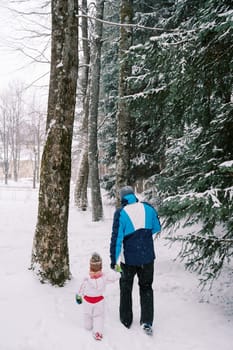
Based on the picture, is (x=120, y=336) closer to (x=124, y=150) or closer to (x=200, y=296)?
(x=200, y=296)

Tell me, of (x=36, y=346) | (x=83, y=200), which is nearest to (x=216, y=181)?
(x=36, y=346)

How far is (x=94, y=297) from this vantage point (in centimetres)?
385

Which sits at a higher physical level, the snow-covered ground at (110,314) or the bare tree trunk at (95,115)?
the bare tree trunk at (95,115)

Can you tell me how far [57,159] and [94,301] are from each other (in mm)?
2478

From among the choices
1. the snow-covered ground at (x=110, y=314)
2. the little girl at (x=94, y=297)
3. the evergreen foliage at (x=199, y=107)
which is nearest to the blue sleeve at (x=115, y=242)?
the little girl at (x=94, y=297)

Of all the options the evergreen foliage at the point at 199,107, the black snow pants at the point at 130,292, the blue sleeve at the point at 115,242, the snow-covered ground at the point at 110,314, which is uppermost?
the evergreen foliage at the point at 199,107

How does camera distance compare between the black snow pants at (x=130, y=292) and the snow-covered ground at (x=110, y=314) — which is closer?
the snow-covered ground at (x=110, y=314)

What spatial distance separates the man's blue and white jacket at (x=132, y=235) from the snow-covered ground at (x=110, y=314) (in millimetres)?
977

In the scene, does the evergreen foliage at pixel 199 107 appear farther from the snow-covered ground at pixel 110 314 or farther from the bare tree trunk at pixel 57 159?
the bare tree trunk at pixel 57 159

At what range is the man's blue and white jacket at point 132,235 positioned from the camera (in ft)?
13.5

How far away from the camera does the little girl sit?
12.4 ft

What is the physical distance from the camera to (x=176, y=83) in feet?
16.7

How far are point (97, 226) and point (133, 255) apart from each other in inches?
309

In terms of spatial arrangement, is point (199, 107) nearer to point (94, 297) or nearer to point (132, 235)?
point (132, 235)
